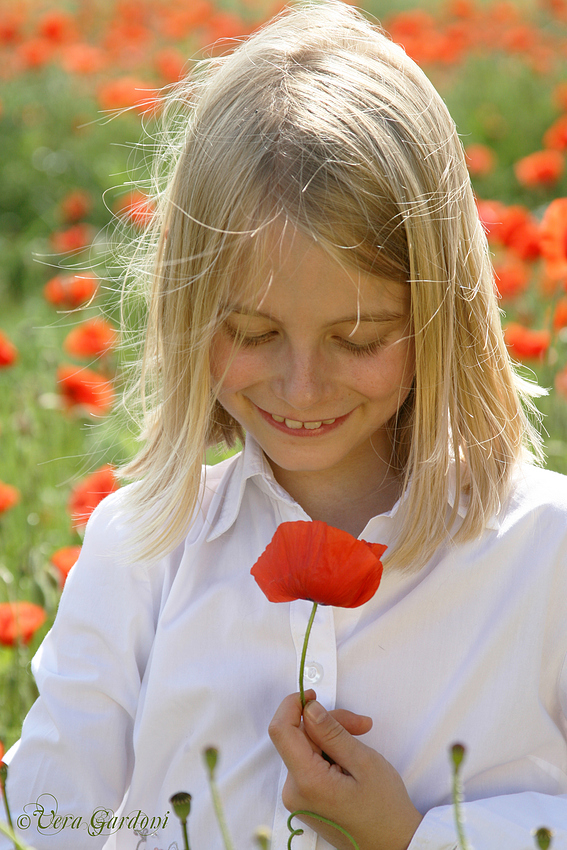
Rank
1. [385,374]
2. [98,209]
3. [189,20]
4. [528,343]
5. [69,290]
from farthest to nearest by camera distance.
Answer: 1. [189,20]
2. [98,209]
3. [69,290]
4. [528,343]
5. [385,374]

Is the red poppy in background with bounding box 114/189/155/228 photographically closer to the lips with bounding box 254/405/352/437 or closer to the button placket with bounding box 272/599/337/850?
the lips with bounding box 254/405/352/437

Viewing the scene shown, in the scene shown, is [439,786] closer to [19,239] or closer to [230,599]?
[230,599]

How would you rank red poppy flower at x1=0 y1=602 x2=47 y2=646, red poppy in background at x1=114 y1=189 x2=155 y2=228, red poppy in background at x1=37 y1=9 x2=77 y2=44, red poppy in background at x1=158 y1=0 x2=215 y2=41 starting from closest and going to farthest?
red poppy in background at x1=114 y1=189 x2=155 y2=228 → red poppy flower at x1=0 y1=602 x2=47 y2=646 → red poppy in background at x1=37 y1=9 x2=77 y2=44 → red poppy in background at x1=158 y1=0 x2=215 y2=41

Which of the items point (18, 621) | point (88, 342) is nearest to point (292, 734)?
point (18, 621)

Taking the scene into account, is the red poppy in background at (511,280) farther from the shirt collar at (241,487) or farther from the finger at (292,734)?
the finger at (292,734)

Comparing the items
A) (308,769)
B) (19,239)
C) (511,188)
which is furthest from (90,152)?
(308,769)

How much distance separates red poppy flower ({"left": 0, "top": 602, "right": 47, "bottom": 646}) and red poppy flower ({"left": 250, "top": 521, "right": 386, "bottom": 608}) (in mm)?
775

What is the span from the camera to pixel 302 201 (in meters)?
0.93

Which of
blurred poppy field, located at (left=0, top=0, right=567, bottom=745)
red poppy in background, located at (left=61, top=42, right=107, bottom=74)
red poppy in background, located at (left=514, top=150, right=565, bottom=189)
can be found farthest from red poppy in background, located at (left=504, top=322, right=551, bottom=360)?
red poppy in background, located at (left=61, top=42, right=107, bottom=74)

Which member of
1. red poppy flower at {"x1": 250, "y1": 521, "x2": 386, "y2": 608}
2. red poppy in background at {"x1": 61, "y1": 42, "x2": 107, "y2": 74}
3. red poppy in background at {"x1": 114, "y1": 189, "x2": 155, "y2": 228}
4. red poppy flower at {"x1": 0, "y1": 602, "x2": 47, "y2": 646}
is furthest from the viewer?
red poppy in background at {"x1": 61, "y1": 42, "x2": 107, "y2": 74}

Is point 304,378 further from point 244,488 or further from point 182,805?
point 182,805

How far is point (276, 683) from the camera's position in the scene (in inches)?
40.9

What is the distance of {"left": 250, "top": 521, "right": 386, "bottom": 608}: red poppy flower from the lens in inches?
30.2

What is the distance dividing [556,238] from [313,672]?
0.91 m
